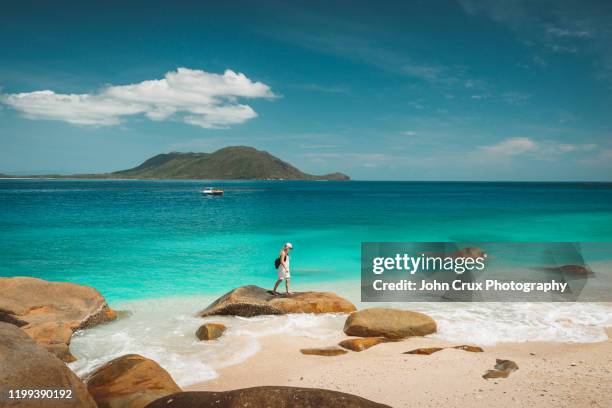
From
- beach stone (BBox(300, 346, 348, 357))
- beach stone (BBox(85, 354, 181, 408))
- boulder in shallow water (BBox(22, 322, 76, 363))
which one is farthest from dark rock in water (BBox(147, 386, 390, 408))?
boulder in shallow water (BBox(22, 322, 76, 363))

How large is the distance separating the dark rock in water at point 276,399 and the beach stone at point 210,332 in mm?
6247

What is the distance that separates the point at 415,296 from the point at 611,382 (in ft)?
30.6

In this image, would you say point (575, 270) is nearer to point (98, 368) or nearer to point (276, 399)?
point (276, 399)

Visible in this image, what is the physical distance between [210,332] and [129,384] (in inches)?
171

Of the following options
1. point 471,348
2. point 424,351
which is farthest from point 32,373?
point 471,348

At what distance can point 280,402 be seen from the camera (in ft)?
18.6

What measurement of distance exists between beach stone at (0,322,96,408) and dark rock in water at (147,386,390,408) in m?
1.54

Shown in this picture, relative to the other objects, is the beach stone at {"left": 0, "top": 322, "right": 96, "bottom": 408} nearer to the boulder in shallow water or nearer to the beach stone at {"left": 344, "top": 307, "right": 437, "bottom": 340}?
the boulder in shallow water

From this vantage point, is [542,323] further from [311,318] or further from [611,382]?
[311,318]

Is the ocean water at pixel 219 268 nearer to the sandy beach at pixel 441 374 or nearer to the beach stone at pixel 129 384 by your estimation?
the sandy beach at pixel 441 374

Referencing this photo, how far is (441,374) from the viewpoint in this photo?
9062mm

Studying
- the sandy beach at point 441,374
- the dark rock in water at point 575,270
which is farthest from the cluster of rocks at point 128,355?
the dark rock in water at point 575,270

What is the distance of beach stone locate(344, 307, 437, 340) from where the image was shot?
1194 cm

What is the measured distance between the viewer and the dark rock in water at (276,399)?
561 centimetres
